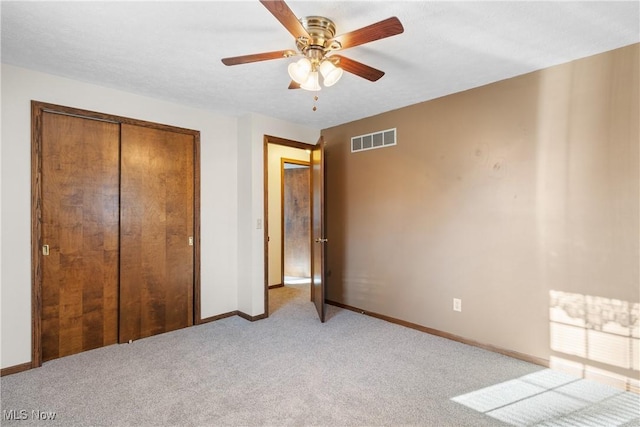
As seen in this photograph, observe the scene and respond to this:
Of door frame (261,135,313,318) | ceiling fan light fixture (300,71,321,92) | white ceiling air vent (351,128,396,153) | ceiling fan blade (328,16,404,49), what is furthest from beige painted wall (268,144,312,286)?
ceiling fan blade (328,16,404,49)

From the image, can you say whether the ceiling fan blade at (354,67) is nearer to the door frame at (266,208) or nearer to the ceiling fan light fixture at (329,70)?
the ceiling fan light fixture at (329,70)

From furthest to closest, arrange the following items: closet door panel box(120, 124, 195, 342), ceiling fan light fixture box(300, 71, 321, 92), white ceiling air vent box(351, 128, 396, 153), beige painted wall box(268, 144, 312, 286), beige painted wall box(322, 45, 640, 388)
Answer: beige painted wall box(268, 144, 312, 286) → white ceiling air vent box(351, 128, 396, 153) → closet door panel box(120, 124, 195, 342) → beige painted wall box(322, 45, 640, 388) → ceiling fan light fixture box(300, 71, 321, 92)

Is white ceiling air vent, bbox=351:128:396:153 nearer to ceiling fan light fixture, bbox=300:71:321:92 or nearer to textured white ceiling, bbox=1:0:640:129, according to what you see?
textured white ceiling, bbox=1:0:640:129

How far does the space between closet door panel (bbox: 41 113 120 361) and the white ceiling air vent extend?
268 cm

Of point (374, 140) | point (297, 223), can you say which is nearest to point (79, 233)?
point (374, 140)

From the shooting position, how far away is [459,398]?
7.30 feet

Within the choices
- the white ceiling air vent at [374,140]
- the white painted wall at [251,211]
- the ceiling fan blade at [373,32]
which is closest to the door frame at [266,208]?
the white painted wall at [251,211]

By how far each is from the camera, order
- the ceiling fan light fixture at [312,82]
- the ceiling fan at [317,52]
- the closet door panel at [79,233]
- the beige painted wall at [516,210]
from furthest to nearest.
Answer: the closet door panel at [79,233], the beige painted wall at [516,210], the ceiling fan light fixture at [312,82], the ceiling fan at [317,52]

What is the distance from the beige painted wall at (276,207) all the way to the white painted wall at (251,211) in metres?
1.43

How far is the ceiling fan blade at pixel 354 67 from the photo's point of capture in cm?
201

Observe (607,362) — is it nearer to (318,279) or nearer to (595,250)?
(595,250)

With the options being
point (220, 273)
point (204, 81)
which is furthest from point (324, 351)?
point (204, 81)

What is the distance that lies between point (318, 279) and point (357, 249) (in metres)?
0.64

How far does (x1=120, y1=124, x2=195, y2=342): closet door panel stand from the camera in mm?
3238
